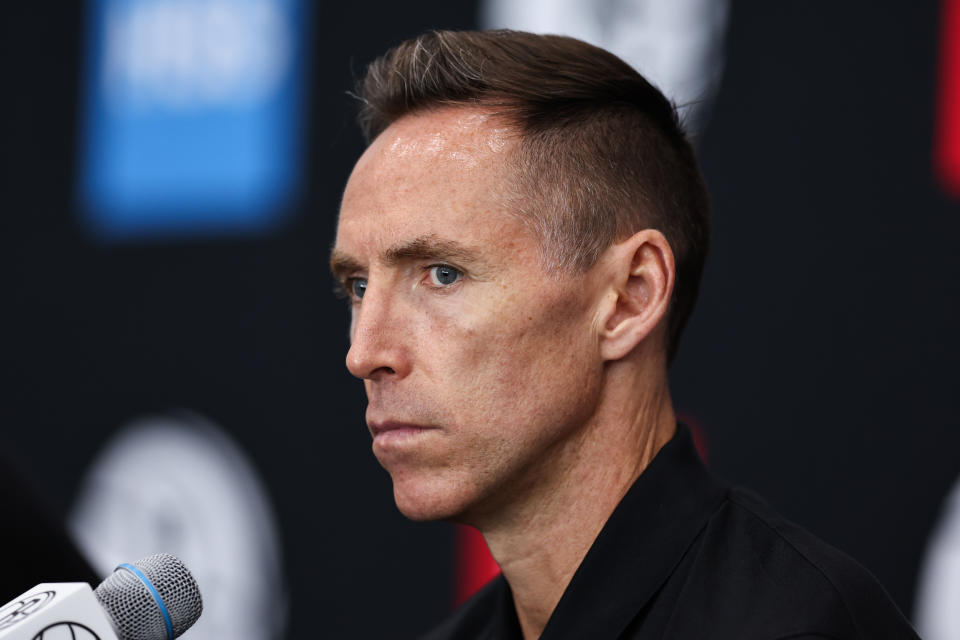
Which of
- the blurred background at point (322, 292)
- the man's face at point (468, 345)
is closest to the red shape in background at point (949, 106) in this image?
the blurred background at point (322, 292)

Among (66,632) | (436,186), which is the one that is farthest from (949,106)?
(66,632)

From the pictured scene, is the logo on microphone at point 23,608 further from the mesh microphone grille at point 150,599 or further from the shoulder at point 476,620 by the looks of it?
the shoulder at point 476,620

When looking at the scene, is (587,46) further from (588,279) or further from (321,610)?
(321,610)

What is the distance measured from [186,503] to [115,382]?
408mm

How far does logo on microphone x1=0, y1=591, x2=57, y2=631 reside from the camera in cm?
81

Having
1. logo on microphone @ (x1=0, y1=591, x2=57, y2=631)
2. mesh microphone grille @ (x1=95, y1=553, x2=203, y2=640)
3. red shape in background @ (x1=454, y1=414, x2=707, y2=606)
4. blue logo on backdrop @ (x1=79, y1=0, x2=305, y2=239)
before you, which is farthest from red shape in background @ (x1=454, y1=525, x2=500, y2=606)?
logo on microphone @ (x1=0, y1=591, x2=57, y2=631)

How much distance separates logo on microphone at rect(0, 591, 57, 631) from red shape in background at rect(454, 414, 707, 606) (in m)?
1.56

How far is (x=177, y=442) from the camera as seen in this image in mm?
2773

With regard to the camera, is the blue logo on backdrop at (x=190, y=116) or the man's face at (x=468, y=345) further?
the blue logo on backdrop at (x=190, y=116)

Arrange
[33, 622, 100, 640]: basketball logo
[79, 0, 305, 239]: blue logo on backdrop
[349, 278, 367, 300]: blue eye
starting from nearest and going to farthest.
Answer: [33, 622, 100, 640]: basketball logo < [349, 278, 367, 300]: blue eye < [79, 0, 305, 239]: blue logo on backdrop

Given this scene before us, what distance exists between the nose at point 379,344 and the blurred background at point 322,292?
687 mm

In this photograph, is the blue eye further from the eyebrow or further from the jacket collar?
the jacket collar

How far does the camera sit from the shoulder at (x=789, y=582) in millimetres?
1011

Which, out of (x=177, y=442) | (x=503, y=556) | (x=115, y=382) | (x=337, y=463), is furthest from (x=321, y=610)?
(x=503, y=556)
